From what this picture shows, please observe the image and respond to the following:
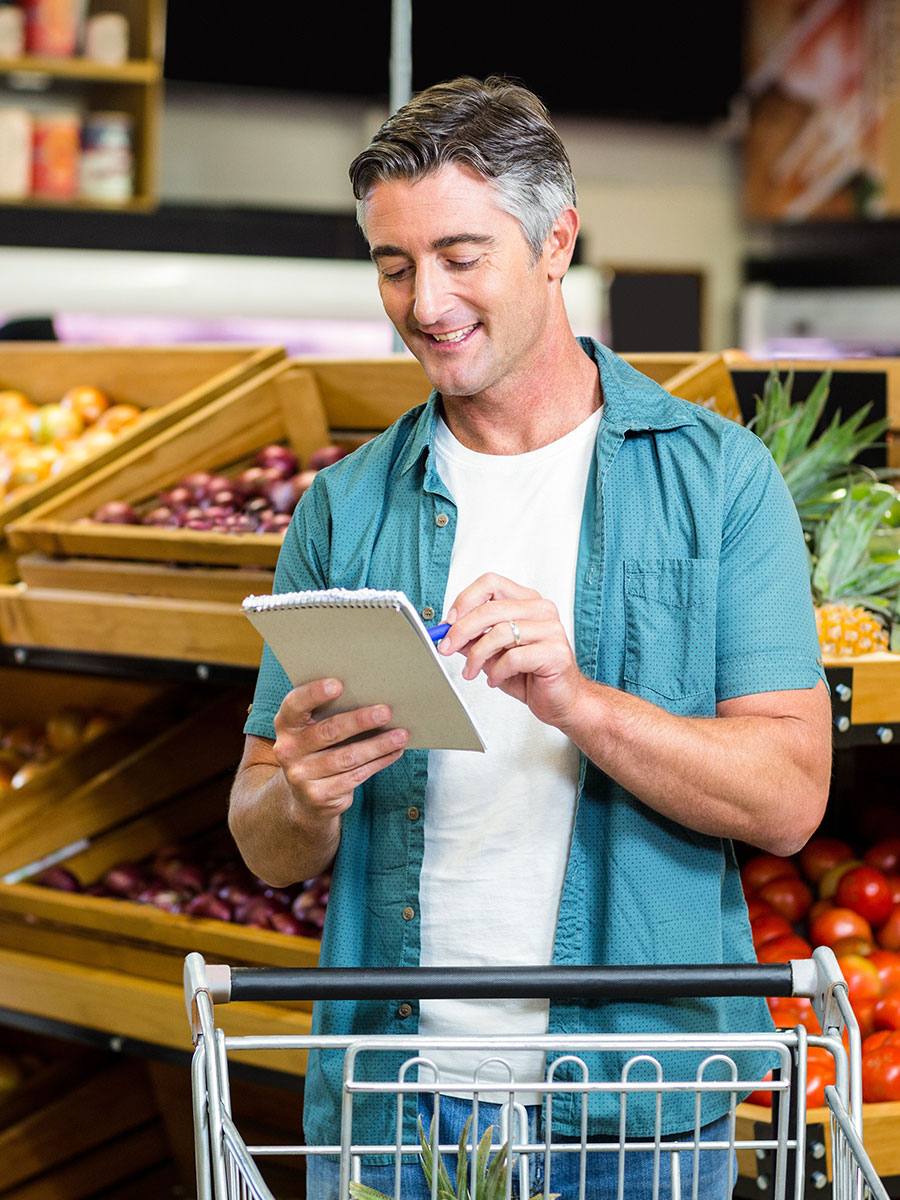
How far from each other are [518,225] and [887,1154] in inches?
53.6

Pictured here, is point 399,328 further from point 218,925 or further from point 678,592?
point 218,925

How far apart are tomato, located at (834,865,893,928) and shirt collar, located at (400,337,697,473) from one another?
4.04 feet

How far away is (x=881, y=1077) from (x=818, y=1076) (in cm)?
9

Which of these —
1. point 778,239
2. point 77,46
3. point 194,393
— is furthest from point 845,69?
point 194,393

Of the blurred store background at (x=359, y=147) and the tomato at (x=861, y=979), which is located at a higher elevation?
the blurred store background at (x=359, y=147)

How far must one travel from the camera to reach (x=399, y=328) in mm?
1371

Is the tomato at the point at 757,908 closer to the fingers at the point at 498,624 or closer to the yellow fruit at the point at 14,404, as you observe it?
the fingers at the point at 498,624

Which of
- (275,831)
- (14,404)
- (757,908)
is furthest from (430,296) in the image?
(14,404)

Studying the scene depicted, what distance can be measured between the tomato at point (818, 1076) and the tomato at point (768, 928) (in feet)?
0.71

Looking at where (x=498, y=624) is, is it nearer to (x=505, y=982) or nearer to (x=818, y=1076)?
(x=505, y=982)

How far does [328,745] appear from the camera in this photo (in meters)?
1.23

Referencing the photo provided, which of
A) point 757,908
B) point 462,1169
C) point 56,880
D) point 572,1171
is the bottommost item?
point 56,880

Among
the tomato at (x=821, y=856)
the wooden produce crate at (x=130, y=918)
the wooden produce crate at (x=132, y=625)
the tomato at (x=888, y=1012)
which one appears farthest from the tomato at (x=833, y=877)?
the wooden produce crate at (x=132, y=625)

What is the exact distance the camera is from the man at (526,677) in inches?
51.4
